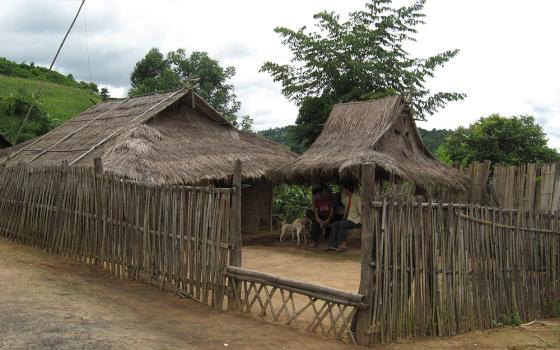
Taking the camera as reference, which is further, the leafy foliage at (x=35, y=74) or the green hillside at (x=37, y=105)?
the leafy foliage at (x=35, y=74)

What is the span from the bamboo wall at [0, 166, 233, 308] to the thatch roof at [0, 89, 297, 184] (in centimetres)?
172

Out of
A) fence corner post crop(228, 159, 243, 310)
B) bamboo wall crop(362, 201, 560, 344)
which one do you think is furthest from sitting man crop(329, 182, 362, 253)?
fence corner post crop(228, 159, 243, 310)

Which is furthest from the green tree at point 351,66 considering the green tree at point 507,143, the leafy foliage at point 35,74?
the leafy foliage at point 35,74

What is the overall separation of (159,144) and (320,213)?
3943 mm

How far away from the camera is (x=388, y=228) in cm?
516

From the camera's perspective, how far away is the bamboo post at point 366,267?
5059 mm

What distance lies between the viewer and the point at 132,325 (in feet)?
17.9

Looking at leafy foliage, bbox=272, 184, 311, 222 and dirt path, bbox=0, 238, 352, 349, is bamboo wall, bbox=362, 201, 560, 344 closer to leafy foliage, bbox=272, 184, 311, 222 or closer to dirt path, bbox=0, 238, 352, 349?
dirt path, bbox=0, 238, 352, 349

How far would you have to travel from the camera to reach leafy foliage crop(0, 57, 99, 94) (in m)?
36.0

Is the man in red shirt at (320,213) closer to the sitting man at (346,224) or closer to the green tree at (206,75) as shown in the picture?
the sitting man at (346,224)

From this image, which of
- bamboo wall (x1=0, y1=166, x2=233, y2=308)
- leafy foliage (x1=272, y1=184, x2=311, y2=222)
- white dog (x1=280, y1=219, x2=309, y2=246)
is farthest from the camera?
leafy foliage (x1=272, y1=184, x2=311, y2=222)

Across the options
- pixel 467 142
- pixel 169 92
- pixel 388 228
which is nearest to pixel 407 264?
pixel 388 228

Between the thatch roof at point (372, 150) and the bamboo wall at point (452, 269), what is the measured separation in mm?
4533

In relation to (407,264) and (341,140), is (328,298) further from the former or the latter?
(341,140)
